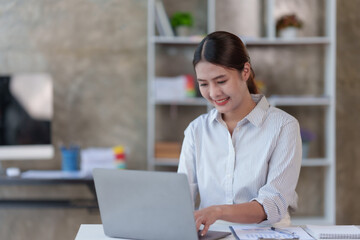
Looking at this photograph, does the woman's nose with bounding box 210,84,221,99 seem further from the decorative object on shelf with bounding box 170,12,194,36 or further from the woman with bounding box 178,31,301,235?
the decorative object on shelf with bounding box 170,12,194,36

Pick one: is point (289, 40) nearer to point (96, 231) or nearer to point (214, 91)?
point (214, 91)

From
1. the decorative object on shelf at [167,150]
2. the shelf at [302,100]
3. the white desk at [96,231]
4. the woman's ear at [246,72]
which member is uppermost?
the woman's ear at [246,72]

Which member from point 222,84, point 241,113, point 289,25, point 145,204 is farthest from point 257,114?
point 289,25

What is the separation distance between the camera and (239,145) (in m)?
1.96

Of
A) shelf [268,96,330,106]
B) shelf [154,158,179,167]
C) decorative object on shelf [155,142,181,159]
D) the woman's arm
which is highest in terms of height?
shelf [268,96,330,106]

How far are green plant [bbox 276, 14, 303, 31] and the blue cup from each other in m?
1.72

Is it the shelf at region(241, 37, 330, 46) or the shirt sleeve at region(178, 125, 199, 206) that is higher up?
the shelf at region(241, 37, 330, 46)

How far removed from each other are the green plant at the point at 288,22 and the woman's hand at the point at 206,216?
2.39 meters

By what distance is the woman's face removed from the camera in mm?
1874

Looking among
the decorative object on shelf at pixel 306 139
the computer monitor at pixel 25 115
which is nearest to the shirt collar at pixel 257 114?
the decorative object on shelf at pixel 306 139

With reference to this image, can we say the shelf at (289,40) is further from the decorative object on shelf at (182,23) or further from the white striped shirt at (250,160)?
the white striped shirt at (250,160)

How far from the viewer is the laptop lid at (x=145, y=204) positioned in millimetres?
1406

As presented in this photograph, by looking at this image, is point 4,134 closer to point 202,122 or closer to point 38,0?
point 38,0

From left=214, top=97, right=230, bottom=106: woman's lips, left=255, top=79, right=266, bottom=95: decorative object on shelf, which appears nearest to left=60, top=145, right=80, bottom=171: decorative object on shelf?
left=255, top=79, right=266, bottom=95: decorative object on shelf
